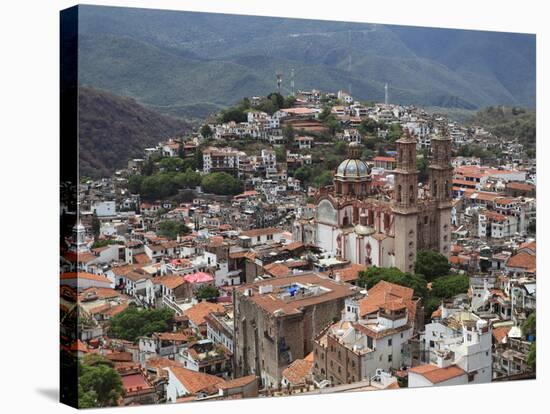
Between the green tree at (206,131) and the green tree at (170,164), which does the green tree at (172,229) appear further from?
the green tree at (206,131)

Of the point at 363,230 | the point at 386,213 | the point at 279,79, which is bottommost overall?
the point at 363,230

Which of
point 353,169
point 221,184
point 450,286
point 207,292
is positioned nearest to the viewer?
point 450,286

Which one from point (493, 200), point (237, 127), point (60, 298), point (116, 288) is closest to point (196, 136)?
point (237, 127)

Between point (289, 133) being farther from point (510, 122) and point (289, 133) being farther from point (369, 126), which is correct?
point (510, 122)

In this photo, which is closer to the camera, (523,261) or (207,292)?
(523,261)

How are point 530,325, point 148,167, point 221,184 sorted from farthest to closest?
point 221,184
point 148,167
point 530,325

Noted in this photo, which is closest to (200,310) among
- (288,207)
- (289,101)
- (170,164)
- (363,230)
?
(170,164)
